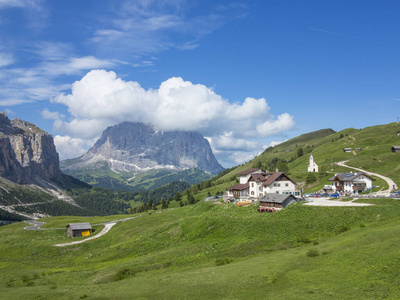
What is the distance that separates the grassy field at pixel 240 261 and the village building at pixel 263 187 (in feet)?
55.3

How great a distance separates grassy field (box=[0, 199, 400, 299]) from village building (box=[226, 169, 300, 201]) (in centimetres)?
1685

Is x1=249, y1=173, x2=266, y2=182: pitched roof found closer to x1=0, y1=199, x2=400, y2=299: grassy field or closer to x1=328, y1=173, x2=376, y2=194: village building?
x1=0, y1=199, x2=400, y2=299: grassy field

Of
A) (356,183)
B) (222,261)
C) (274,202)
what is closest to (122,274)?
(222,261)

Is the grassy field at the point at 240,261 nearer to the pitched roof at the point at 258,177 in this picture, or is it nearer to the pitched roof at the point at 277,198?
the pitched roof at the point at 277,198

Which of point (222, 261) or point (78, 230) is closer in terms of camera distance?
point (222, 261)

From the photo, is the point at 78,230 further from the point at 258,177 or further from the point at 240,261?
the point at 240,261

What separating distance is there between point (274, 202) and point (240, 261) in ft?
114

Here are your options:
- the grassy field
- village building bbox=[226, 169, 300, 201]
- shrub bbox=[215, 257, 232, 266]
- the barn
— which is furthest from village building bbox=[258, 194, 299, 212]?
the barn

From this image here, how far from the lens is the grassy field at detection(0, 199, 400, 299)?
31938 millimetres

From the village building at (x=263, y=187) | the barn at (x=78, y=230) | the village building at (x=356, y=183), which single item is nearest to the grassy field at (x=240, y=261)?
the barn at (x=78, y=230)

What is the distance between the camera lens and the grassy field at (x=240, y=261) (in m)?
31.9

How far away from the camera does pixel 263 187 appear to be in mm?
104938

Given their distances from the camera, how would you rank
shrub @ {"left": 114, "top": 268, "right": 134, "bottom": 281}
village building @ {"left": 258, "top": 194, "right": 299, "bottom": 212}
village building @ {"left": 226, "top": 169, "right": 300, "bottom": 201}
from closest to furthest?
shrub @ {"left": 114, "top": 268, "right": 134, "bottom": 281} < village building @ {"left": 258, "top": 194, "right": 299, "bottom": 212} < village building @ {"left": 226, "top": 169, "right": 300, "bottom": 201}

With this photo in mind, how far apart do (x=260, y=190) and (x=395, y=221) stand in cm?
5609
